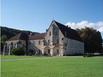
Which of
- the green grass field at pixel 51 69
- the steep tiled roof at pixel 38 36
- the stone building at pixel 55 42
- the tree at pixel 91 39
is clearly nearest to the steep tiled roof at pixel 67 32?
the stone building at pixel 55 42

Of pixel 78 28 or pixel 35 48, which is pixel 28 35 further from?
pixel 78 28

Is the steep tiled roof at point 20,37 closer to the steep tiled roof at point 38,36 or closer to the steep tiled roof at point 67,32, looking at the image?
the steep tiled roof at point 38,36

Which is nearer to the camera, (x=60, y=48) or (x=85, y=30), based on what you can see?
(x=60, y=48)

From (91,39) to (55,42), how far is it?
13.0 metres

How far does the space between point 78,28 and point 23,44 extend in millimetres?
21103

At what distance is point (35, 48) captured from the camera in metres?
76.6

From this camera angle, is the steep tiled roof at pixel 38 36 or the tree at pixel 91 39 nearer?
the steep tiled roof at pixel 38 36

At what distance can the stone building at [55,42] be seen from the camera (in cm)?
6831

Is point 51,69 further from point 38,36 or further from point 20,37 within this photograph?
point 20,37

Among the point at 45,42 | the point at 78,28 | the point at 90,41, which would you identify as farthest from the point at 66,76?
the point at 78,28

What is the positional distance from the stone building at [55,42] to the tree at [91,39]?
179cm

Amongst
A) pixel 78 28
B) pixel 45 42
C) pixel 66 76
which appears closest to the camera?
pixel 66 76

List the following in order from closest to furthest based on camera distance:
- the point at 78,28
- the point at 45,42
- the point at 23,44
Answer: the point at 45,42
the point at 23,44
the point at 78,28

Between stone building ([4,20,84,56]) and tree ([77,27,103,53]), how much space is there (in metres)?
1.79
